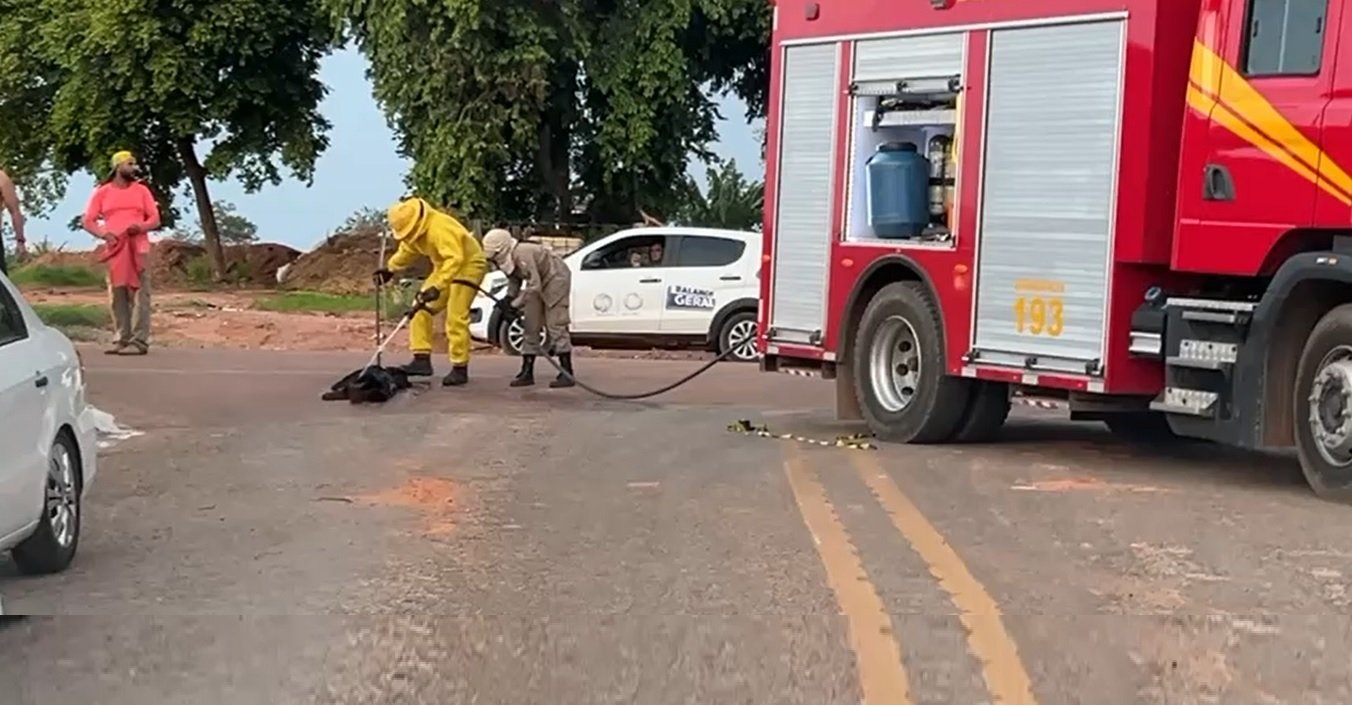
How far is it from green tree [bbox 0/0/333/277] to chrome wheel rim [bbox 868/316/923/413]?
23.5m

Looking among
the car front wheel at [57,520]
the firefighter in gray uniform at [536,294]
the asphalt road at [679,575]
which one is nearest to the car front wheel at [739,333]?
the firefighter in gray uniform at [536,294]

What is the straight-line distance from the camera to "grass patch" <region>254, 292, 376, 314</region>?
28734 mm

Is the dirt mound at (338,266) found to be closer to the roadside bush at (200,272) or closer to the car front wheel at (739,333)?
the roadside bush at (200,272)

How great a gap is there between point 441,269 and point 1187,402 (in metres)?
8.30

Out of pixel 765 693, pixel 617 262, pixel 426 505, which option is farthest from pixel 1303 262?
pixel 617 262

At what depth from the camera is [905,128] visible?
1400cm

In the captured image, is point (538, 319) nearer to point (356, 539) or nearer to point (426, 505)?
point (426, 505)

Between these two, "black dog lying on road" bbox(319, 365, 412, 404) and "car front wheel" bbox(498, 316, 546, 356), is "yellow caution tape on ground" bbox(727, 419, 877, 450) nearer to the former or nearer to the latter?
"black dog lying on road" bbox(319, 365, 412, 404)

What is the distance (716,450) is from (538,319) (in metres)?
5.41

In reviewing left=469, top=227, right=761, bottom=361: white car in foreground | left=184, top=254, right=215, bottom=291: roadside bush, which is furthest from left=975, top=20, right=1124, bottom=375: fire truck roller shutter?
left=184, top=254, right=215, bottom=291: roadside bush

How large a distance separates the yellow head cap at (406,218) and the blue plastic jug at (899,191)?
530 centimetres

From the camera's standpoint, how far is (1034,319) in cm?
1240

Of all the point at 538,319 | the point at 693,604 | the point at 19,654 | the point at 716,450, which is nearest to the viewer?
the point at 19,654

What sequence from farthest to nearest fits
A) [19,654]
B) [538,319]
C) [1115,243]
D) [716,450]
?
1. [538,319]
2. [716,450]
3. [1115,243]
4. [19,654]
